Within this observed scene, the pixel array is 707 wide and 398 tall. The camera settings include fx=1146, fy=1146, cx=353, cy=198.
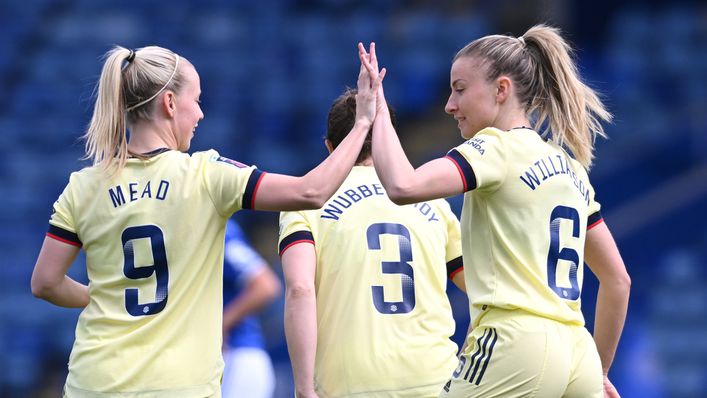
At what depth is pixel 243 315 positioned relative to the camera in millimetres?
5605

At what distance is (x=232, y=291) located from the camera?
5691 mm

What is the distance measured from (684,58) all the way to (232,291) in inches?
339

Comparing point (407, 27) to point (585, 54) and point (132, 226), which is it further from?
point (132, 226)

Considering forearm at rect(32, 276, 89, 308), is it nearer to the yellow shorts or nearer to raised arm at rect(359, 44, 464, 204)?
raised arm at rect(359, 44, 464, 204)

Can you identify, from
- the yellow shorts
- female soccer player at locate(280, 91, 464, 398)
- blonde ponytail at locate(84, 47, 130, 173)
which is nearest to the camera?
the yellow shorts

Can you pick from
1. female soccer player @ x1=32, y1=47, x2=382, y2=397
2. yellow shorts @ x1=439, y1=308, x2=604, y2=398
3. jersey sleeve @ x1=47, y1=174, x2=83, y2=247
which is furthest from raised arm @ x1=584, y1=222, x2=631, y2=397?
jersey sleeve @ x1=47, y1=174, x2=83, y2=247

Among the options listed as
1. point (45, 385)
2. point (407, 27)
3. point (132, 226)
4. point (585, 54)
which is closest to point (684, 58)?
point (585, 54)

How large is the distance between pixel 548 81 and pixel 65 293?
5.92 ft

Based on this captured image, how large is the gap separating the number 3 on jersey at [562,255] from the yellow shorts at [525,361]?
11 centimetres

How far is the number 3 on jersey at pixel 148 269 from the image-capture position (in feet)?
12.0

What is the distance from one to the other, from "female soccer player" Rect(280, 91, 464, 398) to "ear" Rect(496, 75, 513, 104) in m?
0.62

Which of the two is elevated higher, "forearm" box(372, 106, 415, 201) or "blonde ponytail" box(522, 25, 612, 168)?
"blonde ponytail" box(522, 25, 612, 168)

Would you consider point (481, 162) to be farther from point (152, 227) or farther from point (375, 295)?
point (152, 227)

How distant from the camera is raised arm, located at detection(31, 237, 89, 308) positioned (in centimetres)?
383
